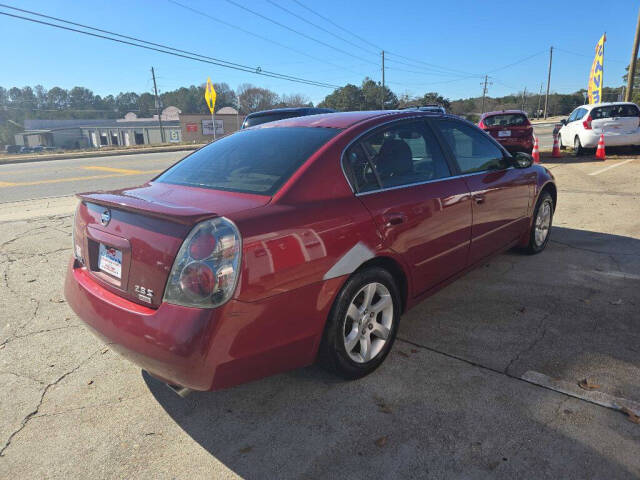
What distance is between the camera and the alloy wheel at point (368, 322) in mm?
2633

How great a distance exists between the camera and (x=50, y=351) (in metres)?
3.20

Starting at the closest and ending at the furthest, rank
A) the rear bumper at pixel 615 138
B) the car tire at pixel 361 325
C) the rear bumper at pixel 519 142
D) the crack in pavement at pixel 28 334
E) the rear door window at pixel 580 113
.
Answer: the car tire at pixel 361 325
the crack in pavement at pixel 28 334
the rear bumper at pixel 615 138
the rear bumper at pixel 519 142
the rear door window at pixel 580 113

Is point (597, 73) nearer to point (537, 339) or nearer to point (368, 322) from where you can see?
point (537, 339)

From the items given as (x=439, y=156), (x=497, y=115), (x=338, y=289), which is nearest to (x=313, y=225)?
(x=338, y=289)

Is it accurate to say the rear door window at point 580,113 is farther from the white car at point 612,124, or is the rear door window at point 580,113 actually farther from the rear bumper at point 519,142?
the rear bumper at point 519,142

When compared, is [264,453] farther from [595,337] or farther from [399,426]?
[595,337]

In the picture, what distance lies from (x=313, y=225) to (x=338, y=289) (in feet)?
1.30

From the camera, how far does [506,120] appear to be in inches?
511

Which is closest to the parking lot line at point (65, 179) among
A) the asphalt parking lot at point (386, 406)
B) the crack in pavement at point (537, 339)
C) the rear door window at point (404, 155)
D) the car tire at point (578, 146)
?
the asphalt parking lot at point (386, 406)

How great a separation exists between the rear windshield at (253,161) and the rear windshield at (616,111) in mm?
12708

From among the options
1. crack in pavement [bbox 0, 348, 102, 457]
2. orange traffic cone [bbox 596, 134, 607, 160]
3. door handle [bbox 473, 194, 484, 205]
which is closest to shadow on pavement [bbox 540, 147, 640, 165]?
orange traffic cone [bbox 596, 134, 607, 160]

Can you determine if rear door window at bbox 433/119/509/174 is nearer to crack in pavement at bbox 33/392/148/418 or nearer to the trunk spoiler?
the trunk spoiler

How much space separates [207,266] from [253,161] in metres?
1.08

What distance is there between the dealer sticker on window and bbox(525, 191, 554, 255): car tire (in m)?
4.13
